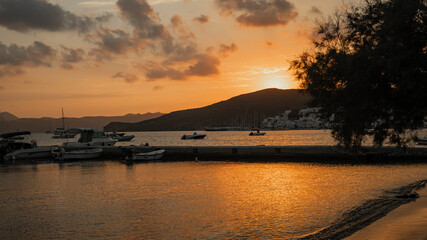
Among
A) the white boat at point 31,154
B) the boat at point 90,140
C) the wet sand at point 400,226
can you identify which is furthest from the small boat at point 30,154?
the wet sand at point 400,226

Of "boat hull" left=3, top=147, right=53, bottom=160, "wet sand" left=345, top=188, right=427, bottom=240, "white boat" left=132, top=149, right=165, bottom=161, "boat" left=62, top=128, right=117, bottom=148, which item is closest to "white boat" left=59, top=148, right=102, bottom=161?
"boat hull" left=3, top=147, right=53, bottom=160

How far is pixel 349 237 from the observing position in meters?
13.3

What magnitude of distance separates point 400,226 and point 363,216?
3.44m

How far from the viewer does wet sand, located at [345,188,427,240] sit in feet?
41.0

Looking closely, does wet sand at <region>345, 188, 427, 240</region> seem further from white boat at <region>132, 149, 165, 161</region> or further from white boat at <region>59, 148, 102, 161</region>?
white boat at <region>59, 148, 102, 161</region>

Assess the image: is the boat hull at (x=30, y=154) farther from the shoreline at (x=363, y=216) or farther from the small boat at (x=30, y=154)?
the shoreline at (x=363, y=216)

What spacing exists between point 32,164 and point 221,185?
111 feet

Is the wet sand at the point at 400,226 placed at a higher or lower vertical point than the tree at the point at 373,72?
lower

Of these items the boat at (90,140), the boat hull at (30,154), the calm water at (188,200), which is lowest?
the calm water at (188,200)

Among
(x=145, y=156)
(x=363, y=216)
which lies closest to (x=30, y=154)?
(x=145, y=156)

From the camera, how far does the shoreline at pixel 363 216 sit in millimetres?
14538

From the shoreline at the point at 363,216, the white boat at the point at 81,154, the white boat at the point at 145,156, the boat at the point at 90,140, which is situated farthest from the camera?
the boat at the point at 90,140

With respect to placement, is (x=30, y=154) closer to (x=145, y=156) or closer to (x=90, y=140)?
(x=90, y=140)

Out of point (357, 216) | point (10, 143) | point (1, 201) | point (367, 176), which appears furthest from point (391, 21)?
point (10, 143)
